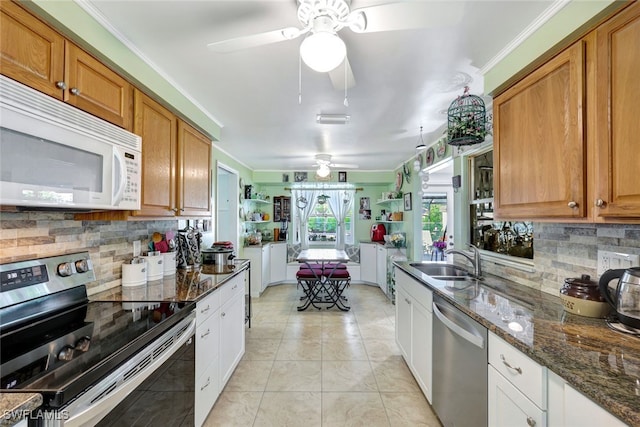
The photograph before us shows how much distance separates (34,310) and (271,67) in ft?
5.96

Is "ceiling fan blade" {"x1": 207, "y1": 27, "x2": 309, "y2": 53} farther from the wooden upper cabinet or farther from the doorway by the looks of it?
the doorway

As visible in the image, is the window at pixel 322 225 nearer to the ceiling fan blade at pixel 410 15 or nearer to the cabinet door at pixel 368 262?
the cabinet door at pixel 368 262

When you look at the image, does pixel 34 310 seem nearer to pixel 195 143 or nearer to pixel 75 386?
pixel 75 386

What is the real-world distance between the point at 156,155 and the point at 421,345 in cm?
235

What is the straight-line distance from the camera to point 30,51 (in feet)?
3.48

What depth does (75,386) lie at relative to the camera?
79 centimetres

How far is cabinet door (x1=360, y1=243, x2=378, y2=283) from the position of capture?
18.0ft

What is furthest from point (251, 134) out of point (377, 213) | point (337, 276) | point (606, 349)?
point (377, 213)

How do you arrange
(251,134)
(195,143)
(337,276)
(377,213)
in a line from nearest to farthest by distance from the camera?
(195,143)
(251,134)
(337,276)
(377,213)

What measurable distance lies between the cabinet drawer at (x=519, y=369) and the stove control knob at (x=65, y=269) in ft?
6.99

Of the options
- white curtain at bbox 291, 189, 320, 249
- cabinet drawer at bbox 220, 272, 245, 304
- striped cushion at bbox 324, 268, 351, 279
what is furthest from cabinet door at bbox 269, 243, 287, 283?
cabinet drawer at bbox 220, 272, 245, 304

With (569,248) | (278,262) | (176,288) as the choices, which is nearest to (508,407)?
(569,248)

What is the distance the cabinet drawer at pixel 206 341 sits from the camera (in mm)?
1646

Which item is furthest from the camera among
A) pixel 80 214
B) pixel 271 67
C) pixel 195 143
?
pixel 195 143
